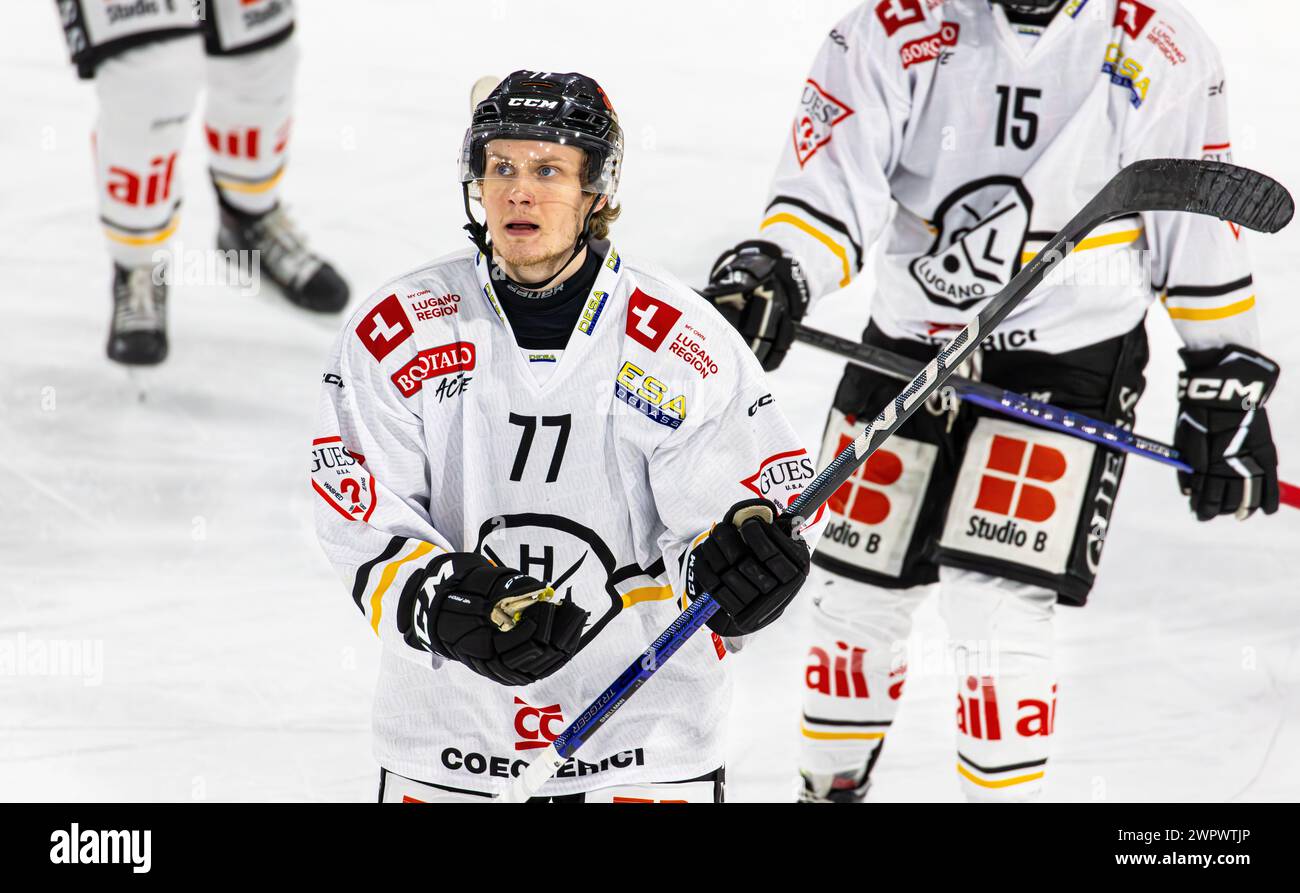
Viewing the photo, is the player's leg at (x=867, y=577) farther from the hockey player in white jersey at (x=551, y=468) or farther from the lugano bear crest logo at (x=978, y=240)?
the hockey player in white jersey at (x=551, y=468)

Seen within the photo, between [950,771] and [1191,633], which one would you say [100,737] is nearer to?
[950,771]

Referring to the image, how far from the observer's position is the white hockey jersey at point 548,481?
2.06 meters

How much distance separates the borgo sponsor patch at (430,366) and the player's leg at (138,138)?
228 centimetres

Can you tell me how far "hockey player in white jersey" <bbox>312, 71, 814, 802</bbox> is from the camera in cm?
204

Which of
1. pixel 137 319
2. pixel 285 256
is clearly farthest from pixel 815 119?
pixel 137 319

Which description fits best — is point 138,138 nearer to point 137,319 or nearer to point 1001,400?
point 137,319

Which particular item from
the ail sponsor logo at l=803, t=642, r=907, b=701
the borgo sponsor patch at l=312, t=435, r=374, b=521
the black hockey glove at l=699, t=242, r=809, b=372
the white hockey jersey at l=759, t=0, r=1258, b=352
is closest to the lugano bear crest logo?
the white hockey jersey at l=759, t=0, r=1258, b=352

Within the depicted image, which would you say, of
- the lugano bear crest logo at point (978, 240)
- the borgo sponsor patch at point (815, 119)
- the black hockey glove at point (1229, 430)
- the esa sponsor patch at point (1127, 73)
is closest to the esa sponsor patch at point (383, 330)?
the borgo sponsor patch at point (815, 119)

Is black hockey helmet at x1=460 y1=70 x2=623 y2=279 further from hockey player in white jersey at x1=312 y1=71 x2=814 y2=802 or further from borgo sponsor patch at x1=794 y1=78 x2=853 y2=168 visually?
borgo sponsor patch at x1=794 y1=78 x2=853 y2=168

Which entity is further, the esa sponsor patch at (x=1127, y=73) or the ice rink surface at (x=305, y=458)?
the ice rink surface at (x=305, y=458)

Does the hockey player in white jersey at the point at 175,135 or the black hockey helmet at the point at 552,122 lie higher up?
the black hockey helmet at the point at 552,122

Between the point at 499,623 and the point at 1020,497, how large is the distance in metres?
1.12

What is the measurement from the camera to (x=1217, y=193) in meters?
2.24

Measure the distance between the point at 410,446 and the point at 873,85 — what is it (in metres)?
1.10
